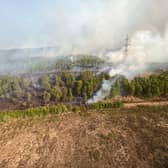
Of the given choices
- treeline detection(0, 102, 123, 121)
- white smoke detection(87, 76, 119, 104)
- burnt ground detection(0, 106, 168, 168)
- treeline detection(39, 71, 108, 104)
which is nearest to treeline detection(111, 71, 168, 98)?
white smoke detection(87, 76, 119, 104)

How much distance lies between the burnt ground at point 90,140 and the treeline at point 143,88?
12.5 feet

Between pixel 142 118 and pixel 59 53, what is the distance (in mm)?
44182

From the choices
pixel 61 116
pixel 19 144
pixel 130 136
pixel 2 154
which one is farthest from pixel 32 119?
pixel 130 136

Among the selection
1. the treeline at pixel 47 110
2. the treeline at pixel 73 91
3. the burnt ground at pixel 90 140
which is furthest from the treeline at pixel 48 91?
the burnt ground at pixel 90 140

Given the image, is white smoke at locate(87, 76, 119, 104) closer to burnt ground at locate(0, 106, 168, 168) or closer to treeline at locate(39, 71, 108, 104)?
treeline at locate(39, 71, 108, 104)

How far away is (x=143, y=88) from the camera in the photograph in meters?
27.4

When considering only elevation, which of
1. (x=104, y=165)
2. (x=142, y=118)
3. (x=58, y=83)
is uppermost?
(x=58, y=83)

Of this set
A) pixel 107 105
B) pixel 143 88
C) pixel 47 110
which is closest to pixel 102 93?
pixel 107 105

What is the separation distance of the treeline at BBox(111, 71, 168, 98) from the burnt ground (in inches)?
150

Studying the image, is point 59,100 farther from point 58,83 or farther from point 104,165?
point 104,165

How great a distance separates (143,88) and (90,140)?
1226 centimetres

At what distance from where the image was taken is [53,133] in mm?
19547

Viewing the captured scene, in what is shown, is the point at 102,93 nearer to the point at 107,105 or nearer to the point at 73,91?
the point at 107,105

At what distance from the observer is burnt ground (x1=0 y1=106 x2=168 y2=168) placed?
15.2m
